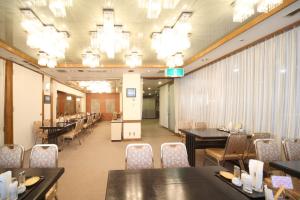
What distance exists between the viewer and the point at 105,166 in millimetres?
4234

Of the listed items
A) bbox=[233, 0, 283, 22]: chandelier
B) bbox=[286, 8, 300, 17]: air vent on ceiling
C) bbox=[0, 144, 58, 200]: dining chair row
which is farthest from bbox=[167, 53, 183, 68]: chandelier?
bbox=[0, 144, 58, 200]: dining chair row

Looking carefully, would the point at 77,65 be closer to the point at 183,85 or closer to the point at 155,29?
the point at 155,29

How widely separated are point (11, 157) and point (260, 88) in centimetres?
481

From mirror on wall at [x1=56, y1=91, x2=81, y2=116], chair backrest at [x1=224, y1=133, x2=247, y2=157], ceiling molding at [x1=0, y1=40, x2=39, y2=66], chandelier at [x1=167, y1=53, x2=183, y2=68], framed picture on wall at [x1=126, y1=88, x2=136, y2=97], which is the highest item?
ceiling molding at [x1=0, y1=40, x2=39, y2=66]

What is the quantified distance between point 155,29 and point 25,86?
16.6ft

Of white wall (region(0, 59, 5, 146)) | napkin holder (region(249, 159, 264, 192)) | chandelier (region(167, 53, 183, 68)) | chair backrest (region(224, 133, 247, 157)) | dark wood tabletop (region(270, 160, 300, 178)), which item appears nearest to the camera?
napkin holder (region(249, 159, 264, 192))

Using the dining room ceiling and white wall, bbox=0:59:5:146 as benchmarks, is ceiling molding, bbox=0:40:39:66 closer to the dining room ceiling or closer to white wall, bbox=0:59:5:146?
the dining room ceiling

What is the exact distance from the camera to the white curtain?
10.4 feet

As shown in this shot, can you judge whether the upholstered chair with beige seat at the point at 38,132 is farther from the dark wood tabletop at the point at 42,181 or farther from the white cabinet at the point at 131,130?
the dark wood tabletop at the point at 42,181

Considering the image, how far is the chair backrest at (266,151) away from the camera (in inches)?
105

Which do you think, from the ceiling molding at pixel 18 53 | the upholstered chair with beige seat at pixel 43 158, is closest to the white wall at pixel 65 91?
the ceiling molding at pixel 18 53

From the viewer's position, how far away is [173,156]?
2.46 meters

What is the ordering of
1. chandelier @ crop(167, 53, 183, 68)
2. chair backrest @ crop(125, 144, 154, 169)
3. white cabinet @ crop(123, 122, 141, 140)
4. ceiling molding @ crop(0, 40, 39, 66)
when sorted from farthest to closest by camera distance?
white cabinet @ crop(123, 122, 141, 140)
ceiling molding @ crop(0, 40, 39, 66)
chandelier @ crop(167, 53, 183, 68)
chair backrest @ crop(125, 144, 154, 169)

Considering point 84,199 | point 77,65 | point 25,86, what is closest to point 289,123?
point 84,199
